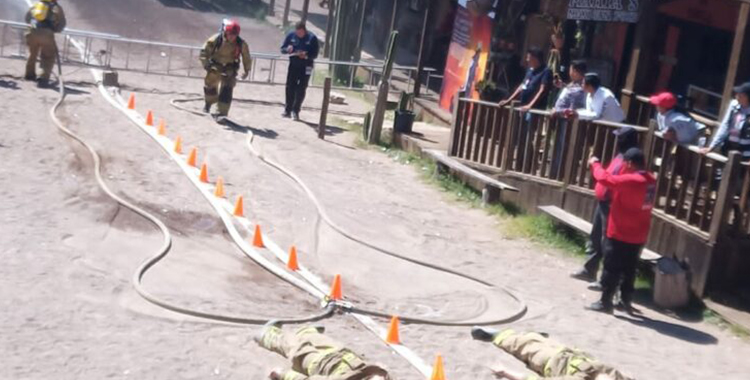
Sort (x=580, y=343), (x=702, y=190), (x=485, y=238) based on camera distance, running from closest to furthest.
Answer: (x=580, y=343), (x=702, y=190), (x=485, y=238)

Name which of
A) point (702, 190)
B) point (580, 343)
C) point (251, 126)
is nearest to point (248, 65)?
point (251, 126)

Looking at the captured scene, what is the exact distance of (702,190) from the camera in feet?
42.4

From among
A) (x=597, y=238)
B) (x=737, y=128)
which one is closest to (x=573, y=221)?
(x=597, y=238)

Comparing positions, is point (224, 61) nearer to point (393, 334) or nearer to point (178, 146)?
point (178, 146)

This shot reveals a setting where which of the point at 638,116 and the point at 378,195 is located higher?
the point at 638,116

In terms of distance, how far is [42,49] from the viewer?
2083 centimetres

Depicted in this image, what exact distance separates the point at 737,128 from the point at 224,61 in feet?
31.1

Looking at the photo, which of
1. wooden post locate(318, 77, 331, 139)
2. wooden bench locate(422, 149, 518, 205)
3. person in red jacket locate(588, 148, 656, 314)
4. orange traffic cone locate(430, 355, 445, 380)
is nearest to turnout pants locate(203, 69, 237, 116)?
wooden post locate(318, 77, 331, 139)

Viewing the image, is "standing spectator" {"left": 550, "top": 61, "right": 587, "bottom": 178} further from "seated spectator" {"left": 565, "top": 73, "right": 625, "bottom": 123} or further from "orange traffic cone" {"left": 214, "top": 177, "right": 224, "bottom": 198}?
"orange traffic cone" {"left": 214, "top": 177, "right": 224, "bottom": 198}

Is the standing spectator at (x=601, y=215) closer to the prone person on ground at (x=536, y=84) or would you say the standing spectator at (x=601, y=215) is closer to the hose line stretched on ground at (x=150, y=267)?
the hose line stretched on ground at (x=150, y=267)

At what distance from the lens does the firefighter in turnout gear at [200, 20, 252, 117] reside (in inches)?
768

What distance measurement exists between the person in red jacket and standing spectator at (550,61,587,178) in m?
3.10

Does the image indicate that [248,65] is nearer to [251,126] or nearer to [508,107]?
[251,126]

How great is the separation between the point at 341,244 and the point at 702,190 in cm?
376
